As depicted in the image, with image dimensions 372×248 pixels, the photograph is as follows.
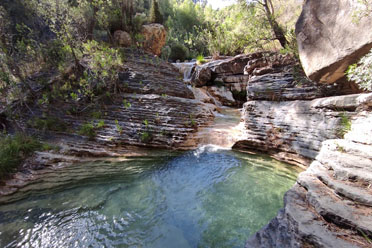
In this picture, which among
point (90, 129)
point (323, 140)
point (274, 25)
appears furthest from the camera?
point (274, 25)

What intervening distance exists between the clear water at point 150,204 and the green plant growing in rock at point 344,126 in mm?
1480

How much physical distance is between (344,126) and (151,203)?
16.1ft

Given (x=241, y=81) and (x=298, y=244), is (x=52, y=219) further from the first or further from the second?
(x=241, y=81)

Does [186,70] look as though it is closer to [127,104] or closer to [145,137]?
[127,104]

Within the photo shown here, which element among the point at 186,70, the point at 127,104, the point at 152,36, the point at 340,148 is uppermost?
the point at 152,36

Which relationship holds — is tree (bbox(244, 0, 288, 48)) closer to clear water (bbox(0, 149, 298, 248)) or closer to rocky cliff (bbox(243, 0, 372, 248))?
rocky cliff (bbox(243, 0, 372, 248))

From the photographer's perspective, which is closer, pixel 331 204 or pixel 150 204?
pixel 331 204

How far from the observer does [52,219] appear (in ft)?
11.1

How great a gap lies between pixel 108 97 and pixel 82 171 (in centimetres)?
424

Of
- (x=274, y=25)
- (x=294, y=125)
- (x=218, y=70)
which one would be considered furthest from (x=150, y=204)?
(x=218, y=70)

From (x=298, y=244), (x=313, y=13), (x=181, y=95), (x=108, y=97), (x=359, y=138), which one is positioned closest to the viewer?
(x=298, y=244)

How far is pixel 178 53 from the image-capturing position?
2005cm

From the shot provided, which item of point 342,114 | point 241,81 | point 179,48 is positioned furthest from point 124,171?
point 179,48

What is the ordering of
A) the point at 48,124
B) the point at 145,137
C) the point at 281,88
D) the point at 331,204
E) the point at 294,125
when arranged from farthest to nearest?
the point at 48,124, the point at 145,137, the point at 281,88, the point at 294,125, the point at 331,204
